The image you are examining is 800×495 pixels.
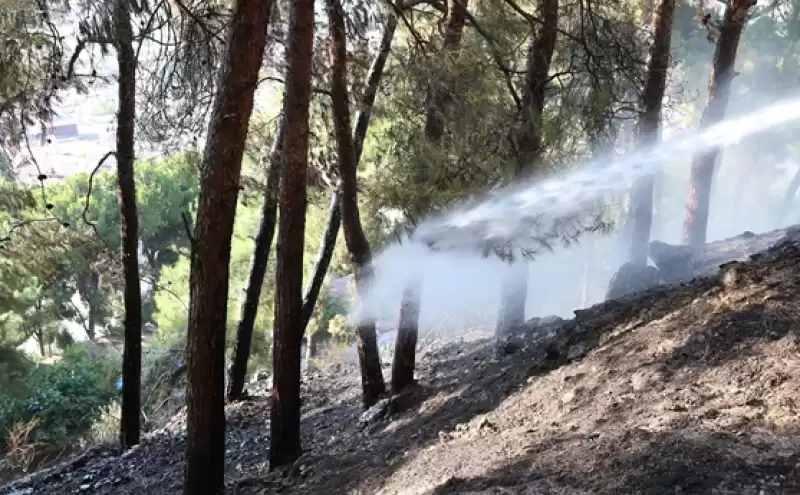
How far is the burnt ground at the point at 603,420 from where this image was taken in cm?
365

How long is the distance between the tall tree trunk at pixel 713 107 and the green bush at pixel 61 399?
1540cm

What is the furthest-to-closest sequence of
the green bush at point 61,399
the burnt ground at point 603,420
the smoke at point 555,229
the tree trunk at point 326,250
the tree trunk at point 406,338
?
the green bush at point 61,399 < the tree trunk at point 326,250 < the smoke at point 555,229 < the tree trunk at point 406,338 < the burnt ground at point 603,420

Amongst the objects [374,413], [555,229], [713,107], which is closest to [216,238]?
[374,413]

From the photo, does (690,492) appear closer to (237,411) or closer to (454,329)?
(237,411)

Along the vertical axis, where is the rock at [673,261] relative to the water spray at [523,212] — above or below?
below

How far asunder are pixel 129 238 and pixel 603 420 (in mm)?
7311

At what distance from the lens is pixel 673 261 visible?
1301 cm

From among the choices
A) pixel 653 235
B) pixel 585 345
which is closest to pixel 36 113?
pixel 585 345

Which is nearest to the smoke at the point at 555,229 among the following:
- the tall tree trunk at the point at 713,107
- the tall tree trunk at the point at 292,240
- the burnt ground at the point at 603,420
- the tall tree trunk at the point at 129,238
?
the tall tree trunk at the point at 713,107

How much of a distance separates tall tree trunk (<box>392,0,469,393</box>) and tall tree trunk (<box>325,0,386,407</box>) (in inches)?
16.7

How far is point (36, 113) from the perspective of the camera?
8.09m

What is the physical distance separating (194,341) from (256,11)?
9.44ft

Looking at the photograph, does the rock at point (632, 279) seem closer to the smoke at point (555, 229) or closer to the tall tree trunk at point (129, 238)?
the smoke at point (555, 229)

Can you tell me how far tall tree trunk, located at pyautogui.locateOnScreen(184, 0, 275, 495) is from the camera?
5875 millimetres
